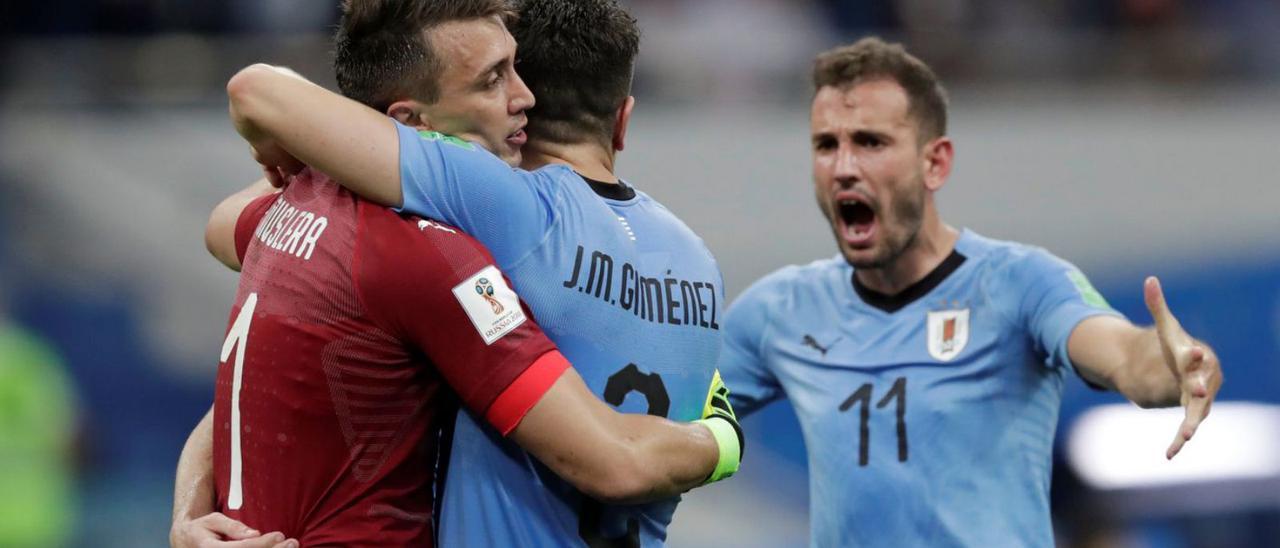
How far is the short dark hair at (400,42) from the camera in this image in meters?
3.56

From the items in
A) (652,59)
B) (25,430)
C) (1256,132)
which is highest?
(652,59)

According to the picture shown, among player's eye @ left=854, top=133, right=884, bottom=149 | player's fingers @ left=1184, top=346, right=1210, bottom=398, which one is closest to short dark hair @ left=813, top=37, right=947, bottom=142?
player's eye @ left=854, top=133, right=884, bottom=149

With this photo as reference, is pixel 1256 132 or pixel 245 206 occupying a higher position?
pixel 245 206

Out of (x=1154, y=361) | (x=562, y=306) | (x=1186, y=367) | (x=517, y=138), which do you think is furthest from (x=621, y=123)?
(x=1154, y=361)

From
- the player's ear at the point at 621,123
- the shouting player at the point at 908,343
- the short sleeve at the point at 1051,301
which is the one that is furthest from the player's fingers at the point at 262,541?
the short sleeve at the point at 1051,301

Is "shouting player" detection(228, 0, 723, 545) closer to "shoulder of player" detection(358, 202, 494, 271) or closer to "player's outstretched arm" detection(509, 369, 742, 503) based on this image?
"shoulder of player" detection(358, 202, 494, 271)

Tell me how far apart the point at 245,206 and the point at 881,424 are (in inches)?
82.7

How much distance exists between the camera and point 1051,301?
15.9 ft

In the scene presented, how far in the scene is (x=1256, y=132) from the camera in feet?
45.2

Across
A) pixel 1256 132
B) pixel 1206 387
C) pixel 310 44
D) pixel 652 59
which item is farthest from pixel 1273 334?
pixel 1206 387

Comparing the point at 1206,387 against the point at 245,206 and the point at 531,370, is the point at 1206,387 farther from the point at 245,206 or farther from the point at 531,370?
the point at 245,206

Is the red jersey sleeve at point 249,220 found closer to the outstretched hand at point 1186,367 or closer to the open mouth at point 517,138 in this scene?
the open mouth at point 517,138

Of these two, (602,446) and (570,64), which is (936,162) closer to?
(570,64)

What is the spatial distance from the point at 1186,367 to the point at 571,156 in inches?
58.0
